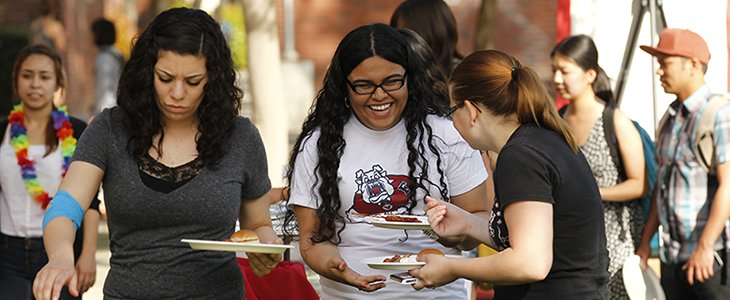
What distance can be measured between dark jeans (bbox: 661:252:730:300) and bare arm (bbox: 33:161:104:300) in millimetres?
3098

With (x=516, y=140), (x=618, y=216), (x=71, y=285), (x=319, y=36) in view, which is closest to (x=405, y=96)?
(x=516, y=140)

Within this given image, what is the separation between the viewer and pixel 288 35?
52.3ft

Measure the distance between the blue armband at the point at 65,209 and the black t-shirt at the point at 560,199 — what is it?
1.36 metres

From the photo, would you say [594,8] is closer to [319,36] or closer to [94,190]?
[94,190]

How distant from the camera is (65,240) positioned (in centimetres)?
222

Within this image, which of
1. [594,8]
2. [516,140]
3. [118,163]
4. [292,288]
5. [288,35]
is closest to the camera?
[516,140]

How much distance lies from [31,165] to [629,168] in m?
3.50

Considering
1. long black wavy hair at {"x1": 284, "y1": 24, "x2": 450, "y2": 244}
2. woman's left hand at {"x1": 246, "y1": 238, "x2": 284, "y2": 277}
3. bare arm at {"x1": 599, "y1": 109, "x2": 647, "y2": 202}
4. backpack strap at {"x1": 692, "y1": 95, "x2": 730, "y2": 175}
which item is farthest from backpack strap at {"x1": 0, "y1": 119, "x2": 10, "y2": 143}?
backpack strap at {"x1": 692, "y1": 95, "x2": 730, "y2": 175}

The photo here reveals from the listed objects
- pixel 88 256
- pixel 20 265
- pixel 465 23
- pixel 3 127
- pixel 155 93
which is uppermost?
pixel 465 23

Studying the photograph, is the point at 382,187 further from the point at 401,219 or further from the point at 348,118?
the point at 348,118

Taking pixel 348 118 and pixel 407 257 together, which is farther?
pixel 348 118

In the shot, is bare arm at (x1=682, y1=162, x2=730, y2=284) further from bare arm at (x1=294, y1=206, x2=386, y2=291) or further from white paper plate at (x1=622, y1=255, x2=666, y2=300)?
bare arm at (x1=294, y1=206, x2=386, y2=291)

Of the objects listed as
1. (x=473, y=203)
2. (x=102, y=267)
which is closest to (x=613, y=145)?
(x=473, y=203)

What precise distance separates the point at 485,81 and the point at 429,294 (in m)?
0.89
